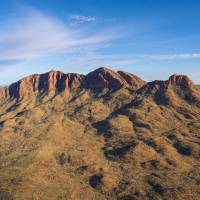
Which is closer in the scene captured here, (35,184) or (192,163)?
(35,184)

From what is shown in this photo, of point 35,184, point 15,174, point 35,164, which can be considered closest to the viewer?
point 35,184

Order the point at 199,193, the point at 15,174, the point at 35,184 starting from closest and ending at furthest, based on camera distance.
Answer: the point at 199,193 < the point at 35,184 < the point at 15,174

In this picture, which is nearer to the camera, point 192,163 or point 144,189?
point 144,189

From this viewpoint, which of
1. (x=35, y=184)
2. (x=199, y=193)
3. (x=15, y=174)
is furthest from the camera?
(x=15, y=174)

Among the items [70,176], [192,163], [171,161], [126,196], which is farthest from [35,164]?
[192,163]

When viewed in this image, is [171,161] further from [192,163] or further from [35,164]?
[35,164]

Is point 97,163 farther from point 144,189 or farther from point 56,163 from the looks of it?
point 144,189

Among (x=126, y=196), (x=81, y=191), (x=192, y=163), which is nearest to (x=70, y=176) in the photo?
(x=81, y=191)

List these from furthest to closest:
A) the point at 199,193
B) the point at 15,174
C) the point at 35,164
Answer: the point at 35,164
the point at 15,174
the point at 199,193

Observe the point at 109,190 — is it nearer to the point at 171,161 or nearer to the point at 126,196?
the point at 126,196
